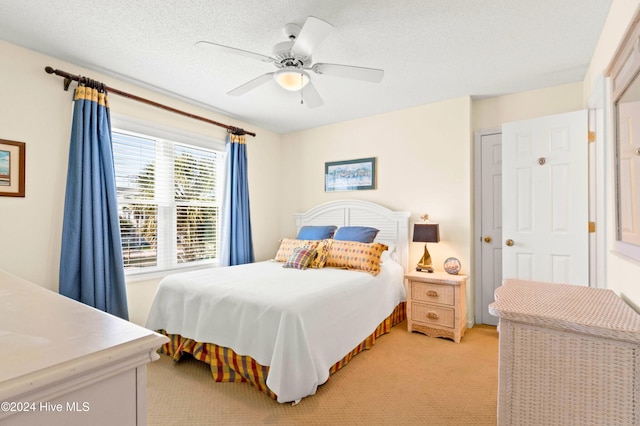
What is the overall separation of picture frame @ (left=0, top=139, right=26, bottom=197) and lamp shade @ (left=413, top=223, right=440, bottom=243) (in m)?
3.43

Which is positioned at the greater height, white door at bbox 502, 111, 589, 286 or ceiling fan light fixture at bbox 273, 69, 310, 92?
ceiling fan light fixture at bbox 273, 69, 310, 92

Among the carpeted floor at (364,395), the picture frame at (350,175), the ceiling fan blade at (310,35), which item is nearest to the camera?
the ceiling fan blade at (310,35)

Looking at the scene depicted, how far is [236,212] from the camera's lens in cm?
381

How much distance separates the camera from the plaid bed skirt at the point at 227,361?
2027mm

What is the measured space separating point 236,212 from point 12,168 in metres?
2.01

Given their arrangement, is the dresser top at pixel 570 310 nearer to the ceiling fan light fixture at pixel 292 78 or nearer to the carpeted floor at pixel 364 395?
the carpeted floor at pixel 364 395

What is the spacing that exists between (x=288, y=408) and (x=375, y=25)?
2549 mm

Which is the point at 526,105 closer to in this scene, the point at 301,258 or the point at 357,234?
the point at 357,234

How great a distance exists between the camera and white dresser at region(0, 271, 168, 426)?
1.60 feet

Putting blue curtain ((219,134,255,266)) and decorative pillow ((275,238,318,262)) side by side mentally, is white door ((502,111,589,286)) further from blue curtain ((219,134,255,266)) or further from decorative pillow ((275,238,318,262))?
blue curtain ((219,134,255,266))

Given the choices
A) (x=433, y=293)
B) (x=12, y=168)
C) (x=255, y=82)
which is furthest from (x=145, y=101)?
(x=433, y=293)

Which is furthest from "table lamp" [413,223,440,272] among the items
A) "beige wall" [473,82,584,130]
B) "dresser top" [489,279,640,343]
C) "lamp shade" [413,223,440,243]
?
"dresser top" [489,279,640,343]

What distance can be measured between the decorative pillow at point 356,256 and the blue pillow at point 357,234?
19 cm

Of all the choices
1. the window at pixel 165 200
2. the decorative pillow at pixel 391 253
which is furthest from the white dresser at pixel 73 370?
the decorative pillow at pixel 391 253
